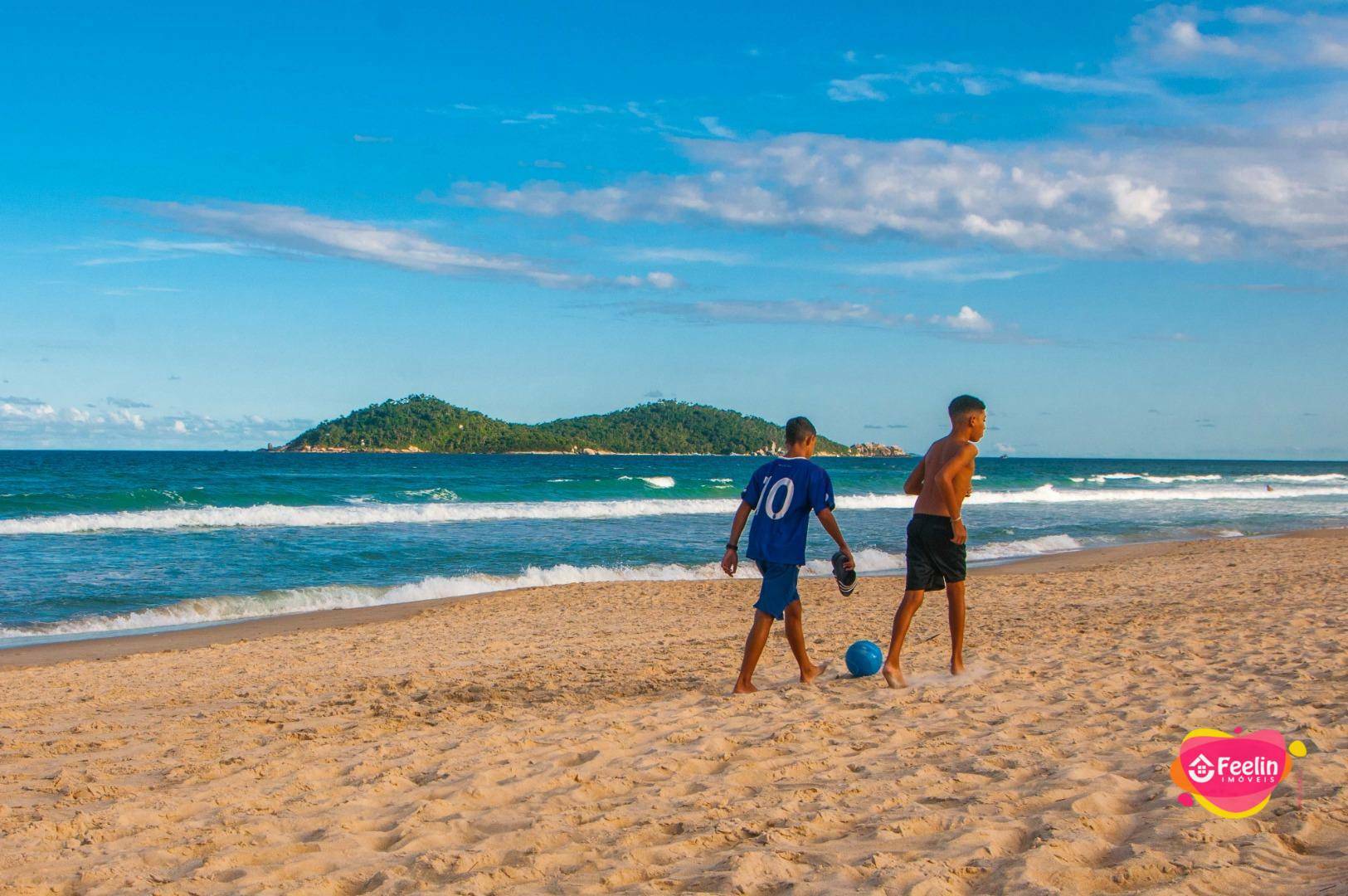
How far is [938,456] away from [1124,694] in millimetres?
1815

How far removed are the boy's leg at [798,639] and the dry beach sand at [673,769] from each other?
12.6 inches

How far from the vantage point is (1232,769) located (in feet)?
14.2

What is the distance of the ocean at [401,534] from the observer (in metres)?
15.1

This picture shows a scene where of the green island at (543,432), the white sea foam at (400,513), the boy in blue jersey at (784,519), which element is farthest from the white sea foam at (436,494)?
the green island at (543,432)

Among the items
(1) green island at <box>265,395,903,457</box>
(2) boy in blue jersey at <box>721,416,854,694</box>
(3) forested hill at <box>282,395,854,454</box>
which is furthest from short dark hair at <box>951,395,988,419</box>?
(3) forested hill at <box>282,395,854,454</box>

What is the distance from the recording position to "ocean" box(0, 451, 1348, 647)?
15.1m

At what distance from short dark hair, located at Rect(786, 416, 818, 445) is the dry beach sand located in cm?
163

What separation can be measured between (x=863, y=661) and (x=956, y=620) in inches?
29.1

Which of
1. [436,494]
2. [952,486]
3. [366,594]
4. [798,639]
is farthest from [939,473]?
[436,494]

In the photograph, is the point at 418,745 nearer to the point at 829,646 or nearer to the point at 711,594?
the point at 829,646

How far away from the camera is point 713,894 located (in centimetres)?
327

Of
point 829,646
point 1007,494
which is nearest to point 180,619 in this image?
point 829,646

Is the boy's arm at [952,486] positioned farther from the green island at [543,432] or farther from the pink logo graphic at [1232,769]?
the green island at [543,432]

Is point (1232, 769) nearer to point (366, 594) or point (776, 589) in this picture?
point (776, 589)
